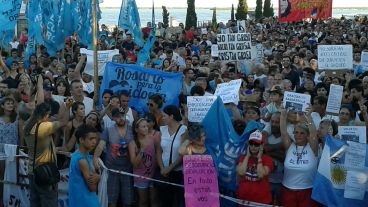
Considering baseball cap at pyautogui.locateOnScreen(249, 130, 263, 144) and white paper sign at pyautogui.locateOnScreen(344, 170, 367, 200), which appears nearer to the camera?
white paper sign at pyautogui.locateOnScreen(344, 170, 367, 200)

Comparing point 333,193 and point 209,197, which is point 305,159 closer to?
point 333,193

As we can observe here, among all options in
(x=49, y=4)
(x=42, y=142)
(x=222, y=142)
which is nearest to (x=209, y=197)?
(x=222, y=142)

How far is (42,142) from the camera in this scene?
6859mm

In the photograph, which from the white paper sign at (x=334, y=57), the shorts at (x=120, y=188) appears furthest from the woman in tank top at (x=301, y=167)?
the white paper sign at (x=334, y=57)

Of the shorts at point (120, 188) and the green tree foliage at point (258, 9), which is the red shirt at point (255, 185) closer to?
the shorts at point (120, 188)

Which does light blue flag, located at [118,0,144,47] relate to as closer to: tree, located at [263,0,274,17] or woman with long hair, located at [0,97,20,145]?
woman with long hair, located at [0,97,20,145]

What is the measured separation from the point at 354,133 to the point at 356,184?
0.57 m

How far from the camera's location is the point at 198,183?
6.88m

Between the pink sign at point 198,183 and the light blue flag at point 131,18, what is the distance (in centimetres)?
937

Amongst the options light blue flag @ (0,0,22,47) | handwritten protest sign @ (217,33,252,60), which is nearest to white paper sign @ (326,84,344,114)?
handwritten protest sign @ (217,33,252,60)

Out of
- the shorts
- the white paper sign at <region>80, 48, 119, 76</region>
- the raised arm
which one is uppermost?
the white paper sign at <region>80, 48, 119, 76</region>

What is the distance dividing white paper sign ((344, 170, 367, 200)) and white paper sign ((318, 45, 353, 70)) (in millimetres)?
5673

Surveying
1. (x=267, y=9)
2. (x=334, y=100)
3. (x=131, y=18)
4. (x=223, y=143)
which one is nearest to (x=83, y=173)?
(x=223, y=143)

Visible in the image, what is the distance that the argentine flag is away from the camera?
6.60 metres
